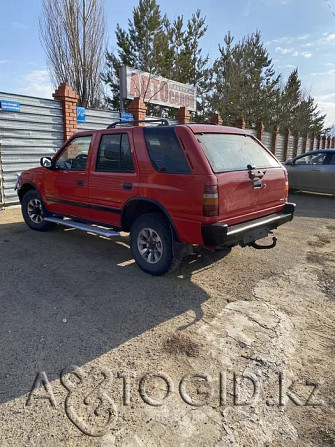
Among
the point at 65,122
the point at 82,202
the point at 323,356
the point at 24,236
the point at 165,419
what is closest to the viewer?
the point at 165,419

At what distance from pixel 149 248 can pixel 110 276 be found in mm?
626

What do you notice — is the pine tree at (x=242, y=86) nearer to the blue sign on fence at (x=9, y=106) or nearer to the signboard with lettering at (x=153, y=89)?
the signboard with lettering at (x=153, y=89)

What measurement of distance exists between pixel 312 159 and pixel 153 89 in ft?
25.5

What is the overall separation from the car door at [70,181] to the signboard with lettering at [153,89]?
854 centimetres

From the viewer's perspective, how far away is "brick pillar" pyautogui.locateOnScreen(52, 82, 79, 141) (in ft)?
30.5

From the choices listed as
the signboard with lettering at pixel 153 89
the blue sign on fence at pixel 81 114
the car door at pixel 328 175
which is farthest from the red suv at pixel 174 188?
the signboard with lettering at pixel 153 89

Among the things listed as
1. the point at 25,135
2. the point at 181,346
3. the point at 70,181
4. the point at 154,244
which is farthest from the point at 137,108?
the point at 181,346

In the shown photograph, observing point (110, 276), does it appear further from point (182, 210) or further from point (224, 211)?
point (224, 211)

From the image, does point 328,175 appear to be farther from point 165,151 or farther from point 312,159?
point 165,151

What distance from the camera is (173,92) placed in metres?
15.9


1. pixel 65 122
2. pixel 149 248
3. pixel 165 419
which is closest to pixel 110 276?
pixel 149 248

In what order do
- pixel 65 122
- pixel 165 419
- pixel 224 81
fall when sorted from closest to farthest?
pixel 165 419, pixel 65 122, pixel 224 81

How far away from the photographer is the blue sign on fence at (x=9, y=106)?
801 centimetres

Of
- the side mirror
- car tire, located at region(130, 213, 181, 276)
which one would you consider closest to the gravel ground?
car tire, located at region(130, 213, 181, 276)
